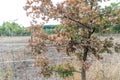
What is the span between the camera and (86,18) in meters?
2.77

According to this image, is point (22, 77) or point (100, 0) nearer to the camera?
point (100, 0)

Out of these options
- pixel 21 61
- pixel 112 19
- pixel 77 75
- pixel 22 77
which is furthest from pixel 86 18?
pixel 21 61

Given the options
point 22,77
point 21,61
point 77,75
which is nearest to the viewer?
point 77,75

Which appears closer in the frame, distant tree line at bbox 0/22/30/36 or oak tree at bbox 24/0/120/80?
oak tree at bbox 24/0/120/80

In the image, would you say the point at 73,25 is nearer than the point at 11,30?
Yes

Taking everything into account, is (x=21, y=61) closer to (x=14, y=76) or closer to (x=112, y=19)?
(x=14, y=76)

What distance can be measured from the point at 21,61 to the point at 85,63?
3.29 meters

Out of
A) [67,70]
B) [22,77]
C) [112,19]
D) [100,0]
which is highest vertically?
[100,0]

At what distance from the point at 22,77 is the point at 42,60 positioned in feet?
7.06

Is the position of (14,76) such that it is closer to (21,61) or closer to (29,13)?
(21,61)

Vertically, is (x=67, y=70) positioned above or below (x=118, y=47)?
below

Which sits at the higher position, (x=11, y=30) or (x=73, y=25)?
(x=73, y=25)

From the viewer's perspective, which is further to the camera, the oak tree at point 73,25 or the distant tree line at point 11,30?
the distant tree line at point 11,30

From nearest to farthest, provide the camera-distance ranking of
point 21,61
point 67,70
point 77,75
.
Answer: point 67,70 < point 77,75 < point 21,61
